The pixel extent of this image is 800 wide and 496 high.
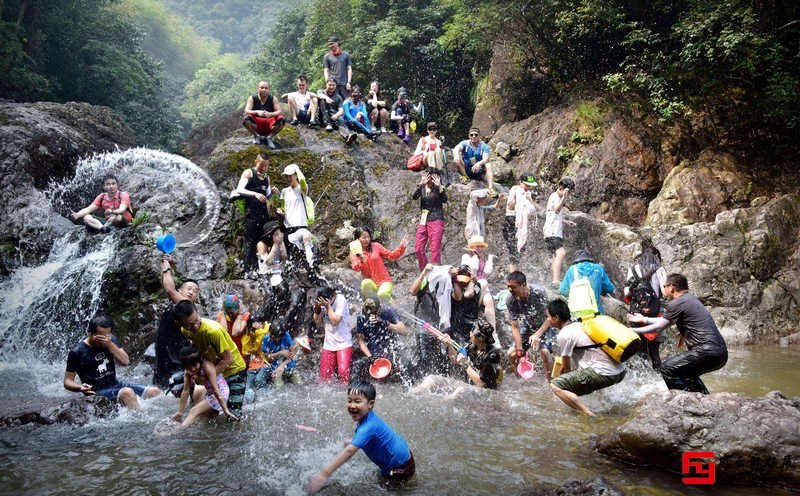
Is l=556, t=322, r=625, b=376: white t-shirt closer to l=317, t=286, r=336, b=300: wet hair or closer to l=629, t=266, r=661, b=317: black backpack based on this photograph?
l=629, t=266, r=661, b=317: black backpack

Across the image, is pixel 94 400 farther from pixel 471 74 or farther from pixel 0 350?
pixel 471 74

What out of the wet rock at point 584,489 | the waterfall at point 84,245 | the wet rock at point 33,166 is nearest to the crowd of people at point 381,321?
the waterfall at point 84,245

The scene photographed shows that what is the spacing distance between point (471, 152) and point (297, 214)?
13.3 feet

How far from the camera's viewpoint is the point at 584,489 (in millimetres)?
3871

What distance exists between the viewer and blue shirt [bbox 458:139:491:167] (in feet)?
37.5

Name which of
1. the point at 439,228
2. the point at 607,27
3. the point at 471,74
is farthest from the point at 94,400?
the point at 471,74

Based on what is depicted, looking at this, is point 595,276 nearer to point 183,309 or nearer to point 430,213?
point 430,213

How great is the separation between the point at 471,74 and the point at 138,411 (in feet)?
55.3

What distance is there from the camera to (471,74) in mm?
19812

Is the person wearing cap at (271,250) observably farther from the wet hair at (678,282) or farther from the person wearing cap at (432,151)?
the wet hair at (678,282)

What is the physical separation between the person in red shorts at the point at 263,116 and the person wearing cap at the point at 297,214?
7.35ft

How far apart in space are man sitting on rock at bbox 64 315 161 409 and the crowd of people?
14 millimetres

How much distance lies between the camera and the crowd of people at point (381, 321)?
544 cm

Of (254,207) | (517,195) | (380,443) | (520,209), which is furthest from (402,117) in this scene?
(380,443)
